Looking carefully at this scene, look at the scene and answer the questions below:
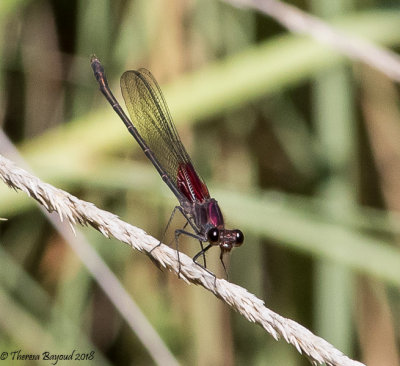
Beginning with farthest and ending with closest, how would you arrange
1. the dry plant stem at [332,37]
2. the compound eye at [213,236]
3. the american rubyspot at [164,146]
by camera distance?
1. the dry plant stem at [332,37]
2. the american rubyspot at [164,146]
3. the compound eye at [213,236]

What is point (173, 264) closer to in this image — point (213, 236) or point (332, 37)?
point (213, 236)

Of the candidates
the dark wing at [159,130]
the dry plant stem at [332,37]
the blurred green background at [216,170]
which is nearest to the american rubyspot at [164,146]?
the dark wing at [159,130]

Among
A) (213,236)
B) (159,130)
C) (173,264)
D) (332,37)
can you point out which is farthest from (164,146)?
(173,264)

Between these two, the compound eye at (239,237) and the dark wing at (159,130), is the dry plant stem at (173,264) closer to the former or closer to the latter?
the compound eye at (239,237)

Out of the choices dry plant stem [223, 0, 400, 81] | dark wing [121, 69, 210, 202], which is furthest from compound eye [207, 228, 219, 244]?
dry plant stem [223, 0, 400, 81]

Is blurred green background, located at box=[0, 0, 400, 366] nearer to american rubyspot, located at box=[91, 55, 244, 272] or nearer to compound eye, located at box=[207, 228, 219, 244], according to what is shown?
american rubyspot, located at box=[91, 55, 244, 272]
